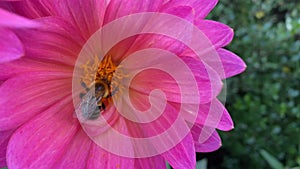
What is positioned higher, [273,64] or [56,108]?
[56,108]

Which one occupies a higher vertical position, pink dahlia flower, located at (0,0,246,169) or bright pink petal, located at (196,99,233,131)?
pink dahlia flower, located at (0,0,246,169)

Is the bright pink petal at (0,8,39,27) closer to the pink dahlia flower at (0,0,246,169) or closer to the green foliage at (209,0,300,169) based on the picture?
the pink dahlia flower at (0,0,246,169)

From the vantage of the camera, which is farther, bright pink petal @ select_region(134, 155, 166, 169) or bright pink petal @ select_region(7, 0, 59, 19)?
bright pink petal @ select_region(134, 155, 166, 169)

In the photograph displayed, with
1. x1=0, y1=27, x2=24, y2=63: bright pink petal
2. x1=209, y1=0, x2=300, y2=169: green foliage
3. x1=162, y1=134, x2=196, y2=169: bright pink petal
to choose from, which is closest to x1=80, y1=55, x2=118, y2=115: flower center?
x1=162, y1=134, x2=196, y2=169: bright pink petal

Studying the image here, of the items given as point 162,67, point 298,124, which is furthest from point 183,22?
point 298,124

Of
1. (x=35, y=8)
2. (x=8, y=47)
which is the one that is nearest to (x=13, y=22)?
(x=8, y=47)

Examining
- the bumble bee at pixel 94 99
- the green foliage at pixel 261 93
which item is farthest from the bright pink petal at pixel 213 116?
the green foliage at pixel 261 93

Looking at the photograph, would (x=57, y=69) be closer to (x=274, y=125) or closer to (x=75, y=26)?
(x=75, y=26)

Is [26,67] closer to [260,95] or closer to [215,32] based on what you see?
[215,32]
